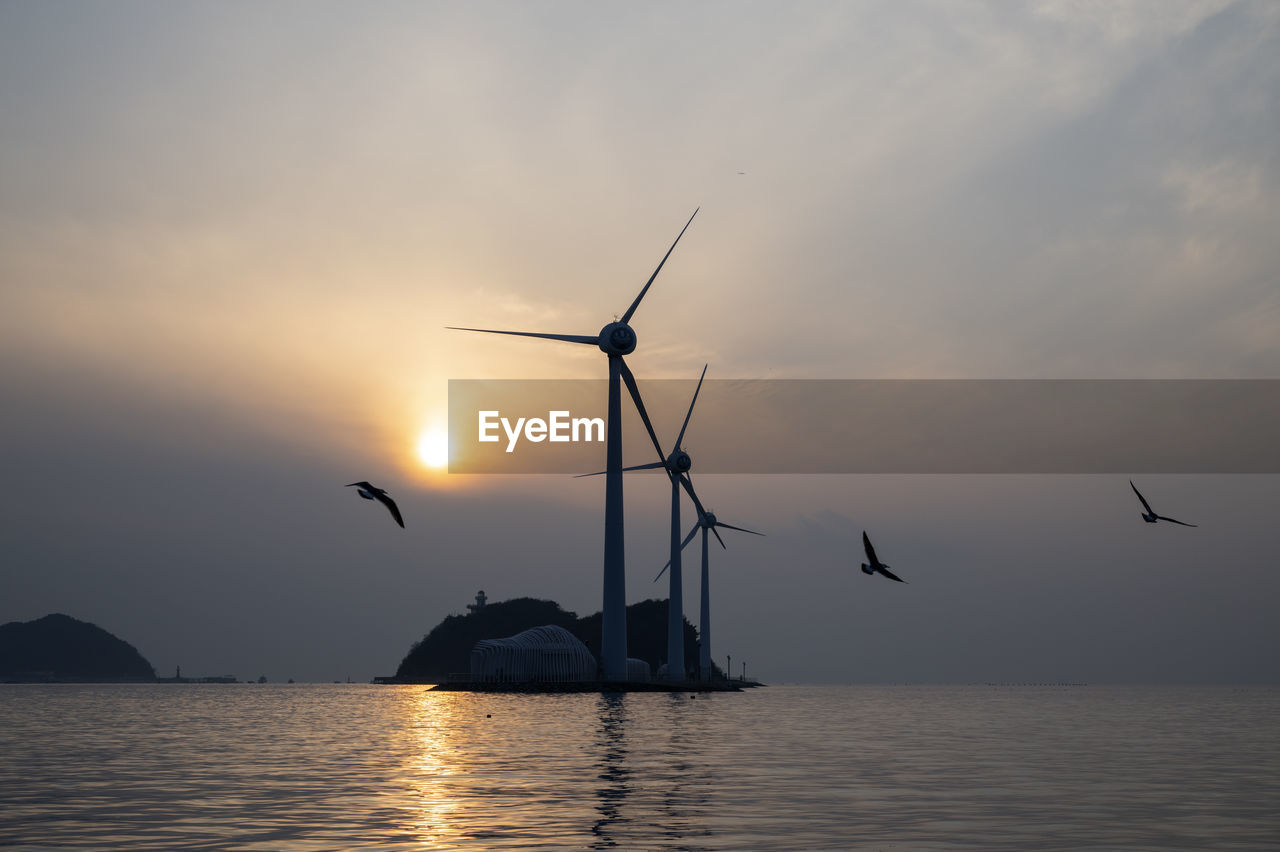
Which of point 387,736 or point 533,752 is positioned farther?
point 387,736

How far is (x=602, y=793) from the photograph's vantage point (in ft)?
138

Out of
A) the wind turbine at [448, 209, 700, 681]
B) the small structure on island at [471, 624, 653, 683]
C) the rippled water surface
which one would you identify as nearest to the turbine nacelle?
the wind turbine at [448, 209, 700, 681]

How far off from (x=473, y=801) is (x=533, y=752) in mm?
22093

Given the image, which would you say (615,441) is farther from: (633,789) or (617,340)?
(633,789)

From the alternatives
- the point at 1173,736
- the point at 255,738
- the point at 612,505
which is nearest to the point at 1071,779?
the point at 1173,736

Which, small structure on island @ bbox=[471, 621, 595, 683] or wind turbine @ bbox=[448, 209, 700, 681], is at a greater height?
wind turbine @ bbox=[448, 209, 700, 681]

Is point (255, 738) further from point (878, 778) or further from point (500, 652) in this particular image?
point (500, 652)

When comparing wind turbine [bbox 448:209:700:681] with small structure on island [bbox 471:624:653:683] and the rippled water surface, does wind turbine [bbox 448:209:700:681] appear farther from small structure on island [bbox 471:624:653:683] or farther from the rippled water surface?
the rippled water surface

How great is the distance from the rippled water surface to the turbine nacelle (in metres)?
76.5

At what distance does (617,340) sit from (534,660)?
191 feet

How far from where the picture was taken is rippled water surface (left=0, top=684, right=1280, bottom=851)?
106 ft

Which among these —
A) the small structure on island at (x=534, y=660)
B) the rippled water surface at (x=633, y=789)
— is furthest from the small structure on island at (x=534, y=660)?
the rippled water surface at (x=633, y=789)

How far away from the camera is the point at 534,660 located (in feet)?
624

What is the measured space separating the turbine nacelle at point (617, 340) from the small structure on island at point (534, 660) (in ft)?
176
